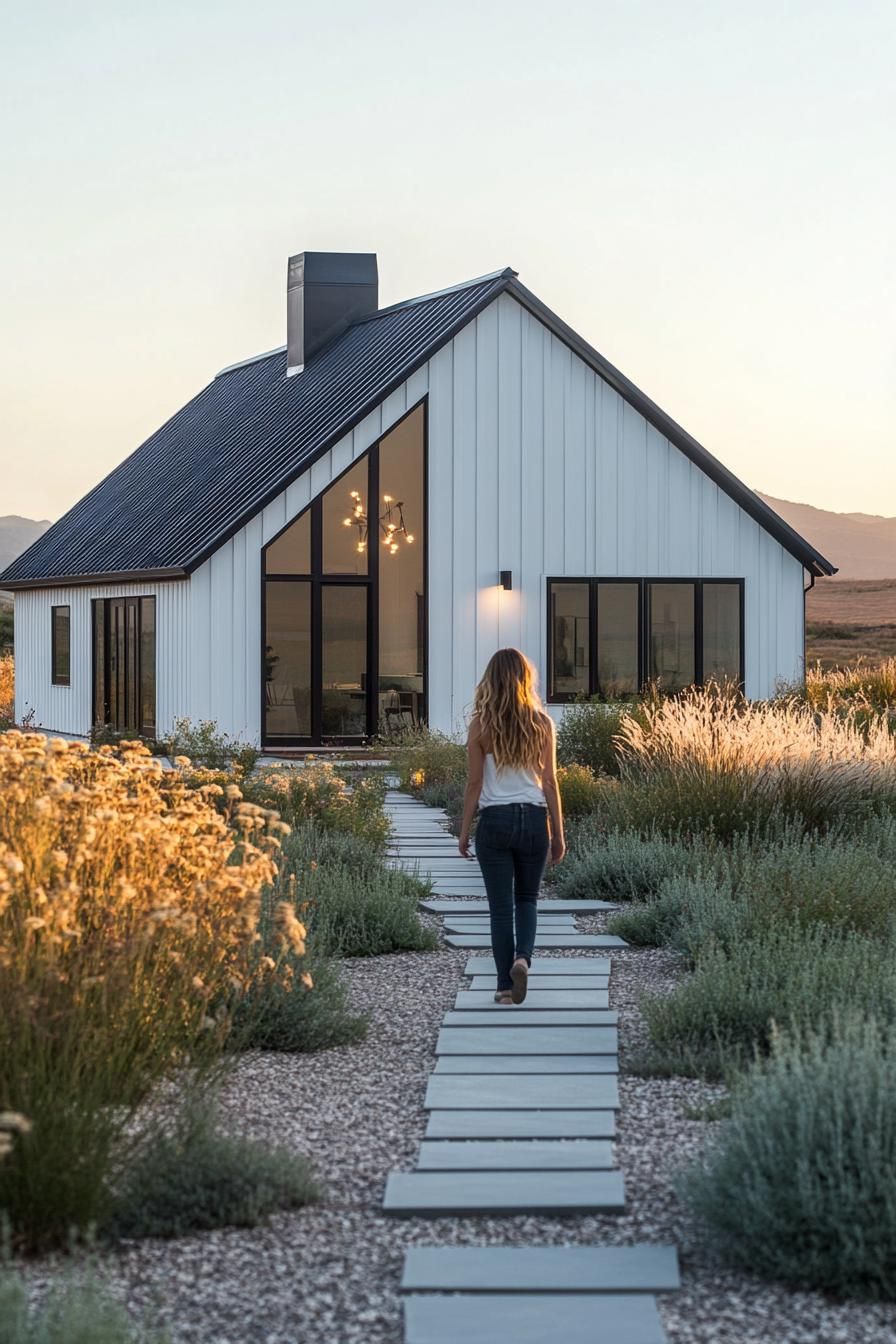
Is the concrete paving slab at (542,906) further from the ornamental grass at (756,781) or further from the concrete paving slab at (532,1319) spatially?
the concrete paving slab at (532,1319)

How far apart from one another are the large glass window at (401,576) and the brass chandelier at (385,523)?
0.01 meters

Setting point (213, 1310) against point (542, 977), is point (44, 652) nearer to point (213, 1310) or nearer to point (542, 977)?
point (542, 977)

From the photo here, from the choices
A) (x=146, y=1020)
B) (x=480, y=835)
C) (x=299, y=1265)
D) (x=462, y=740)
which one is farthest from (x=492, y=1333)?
(x=462, y=740)

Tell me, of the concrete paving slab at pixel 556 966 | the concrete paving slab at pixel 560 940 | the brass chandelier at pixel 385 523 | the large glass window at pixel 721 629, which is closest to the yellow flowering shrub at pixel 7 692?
the brass chandelier at pixel 385 523

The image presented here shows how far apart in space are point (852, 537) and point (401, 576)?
387 ft

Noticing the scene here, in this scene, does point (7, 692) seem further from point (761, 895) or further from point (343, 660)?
point (761, 895)

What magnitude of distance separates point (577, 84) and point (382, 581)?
19.8 feet

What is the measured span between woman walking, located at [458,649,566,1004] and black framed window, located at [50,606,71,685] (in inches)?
730

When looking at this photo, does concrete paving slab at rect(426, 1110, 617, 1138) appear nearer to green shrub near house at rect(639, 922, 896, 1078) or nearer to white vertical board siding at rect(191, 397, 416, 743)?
green shrub near house at rect(639, 922, 896, 1078)

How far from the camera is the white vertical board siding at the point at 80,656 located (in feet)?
67.2

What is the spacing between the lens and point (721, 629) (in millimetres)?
22062

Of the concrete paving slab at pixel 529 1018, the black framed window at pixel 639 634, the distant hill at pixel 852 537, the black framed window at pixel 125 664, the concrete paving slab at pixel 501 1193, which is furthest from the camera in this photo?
the distant hill at pixel 852 537

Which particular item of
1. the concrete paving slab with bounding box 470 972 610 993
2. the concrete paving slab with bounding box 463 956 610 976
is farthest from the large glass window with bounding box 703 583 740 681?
the concrete paving slab with bounding box 470 972 610 993

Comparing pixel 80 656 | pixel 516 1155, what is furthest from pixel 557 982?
pixel 80 656
